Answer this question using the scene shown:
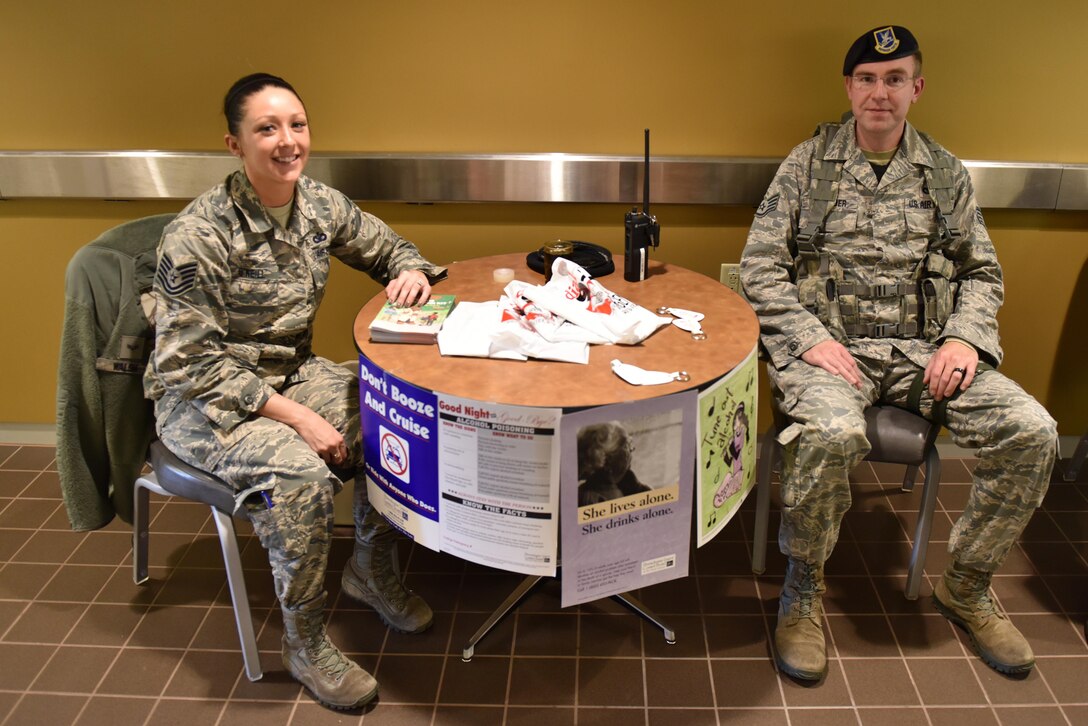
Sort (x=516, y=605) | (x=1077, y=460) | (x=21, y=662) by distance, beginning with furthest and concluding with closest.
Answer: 1. (x=1077, y=460)
2. (x=516, y=605)
3. (x=21, y=662)

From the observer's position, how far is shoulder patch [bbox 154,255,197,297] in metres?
2.04

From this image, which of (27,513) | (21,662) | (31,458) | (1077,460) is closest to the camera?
(21,662)

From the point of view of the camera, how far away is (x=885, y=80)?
2.41m

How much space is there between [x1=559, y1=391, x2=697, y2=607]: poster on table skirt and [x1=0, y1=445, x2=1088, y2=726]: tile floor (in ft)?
1.35

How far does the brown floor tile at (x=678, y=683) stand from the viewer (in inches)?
87.1

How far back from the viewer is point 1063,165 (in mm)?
2820

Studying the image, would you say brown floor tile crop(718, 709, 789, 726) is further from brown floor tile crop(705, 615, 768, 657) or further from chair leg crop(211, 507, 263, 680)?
chair leg crop(211, 507, 263, 680)

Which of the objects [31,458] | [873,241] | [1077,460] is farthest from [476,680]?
[1077,460]

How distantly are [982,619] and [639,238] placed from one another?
1.41m

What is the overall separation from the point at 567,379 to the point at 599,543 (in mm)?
381

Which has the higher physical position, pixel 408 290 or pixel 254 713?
pixel 408 290

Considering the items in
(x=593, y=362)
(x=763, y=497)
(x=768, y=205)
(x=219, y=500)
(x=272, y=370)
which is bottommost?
(x=763, y=497)

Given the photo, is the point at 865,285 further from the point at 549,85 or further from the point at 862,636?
the point at 549,85

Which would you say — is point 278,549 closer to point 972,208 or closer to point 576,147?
point 576,147
